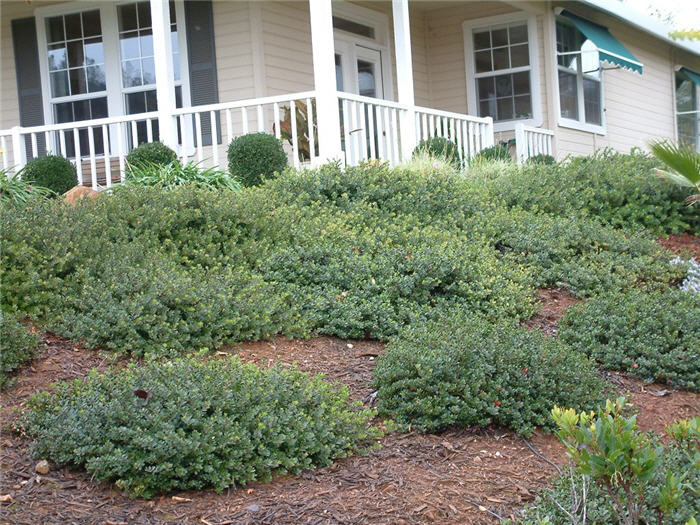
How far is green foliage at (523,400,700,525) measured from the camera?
263cm

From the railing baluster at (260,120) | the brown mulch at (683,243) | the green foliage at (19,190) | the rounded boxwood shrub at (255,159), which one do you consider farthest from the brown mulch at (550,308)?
the green foliage at (19,190)

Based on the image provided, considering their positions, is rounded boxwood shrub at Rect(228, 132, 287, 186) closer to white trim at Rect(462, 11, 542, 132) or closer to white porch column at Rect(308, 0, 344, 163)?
white porch column at Rect(308, 0, 344, 163)

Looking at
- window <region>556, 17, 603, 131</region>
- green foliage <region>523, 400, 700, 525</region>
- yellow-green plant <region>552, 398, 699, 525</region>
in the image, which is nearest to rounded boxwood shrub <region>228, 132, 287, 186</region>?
green foliage <region>523, 400, 700, 525</region>

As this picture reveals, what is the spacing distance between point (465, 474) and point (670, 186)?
20.0 feet

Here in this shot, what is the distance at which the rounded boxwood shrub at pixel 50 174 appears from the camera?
8633 mm

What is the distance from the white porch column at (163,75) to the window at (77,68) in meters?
2.21

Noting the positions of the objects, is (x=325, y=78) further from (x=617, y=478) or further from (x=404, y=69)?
(x=617, y=478)

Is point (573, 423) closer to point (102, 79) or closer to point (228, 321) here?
point (228, 321)

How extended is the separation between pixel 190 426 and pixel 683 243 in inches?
255

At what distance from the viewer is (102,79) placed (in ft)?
37.2

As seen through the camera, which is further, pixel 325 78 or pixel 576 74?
pixel 576 74

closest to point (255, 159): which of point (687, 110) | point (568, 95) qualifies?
point (568, 95)

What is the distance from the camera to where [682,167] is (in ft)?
28.0

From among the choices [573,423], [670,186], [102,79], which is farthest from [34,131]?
[573,423]
